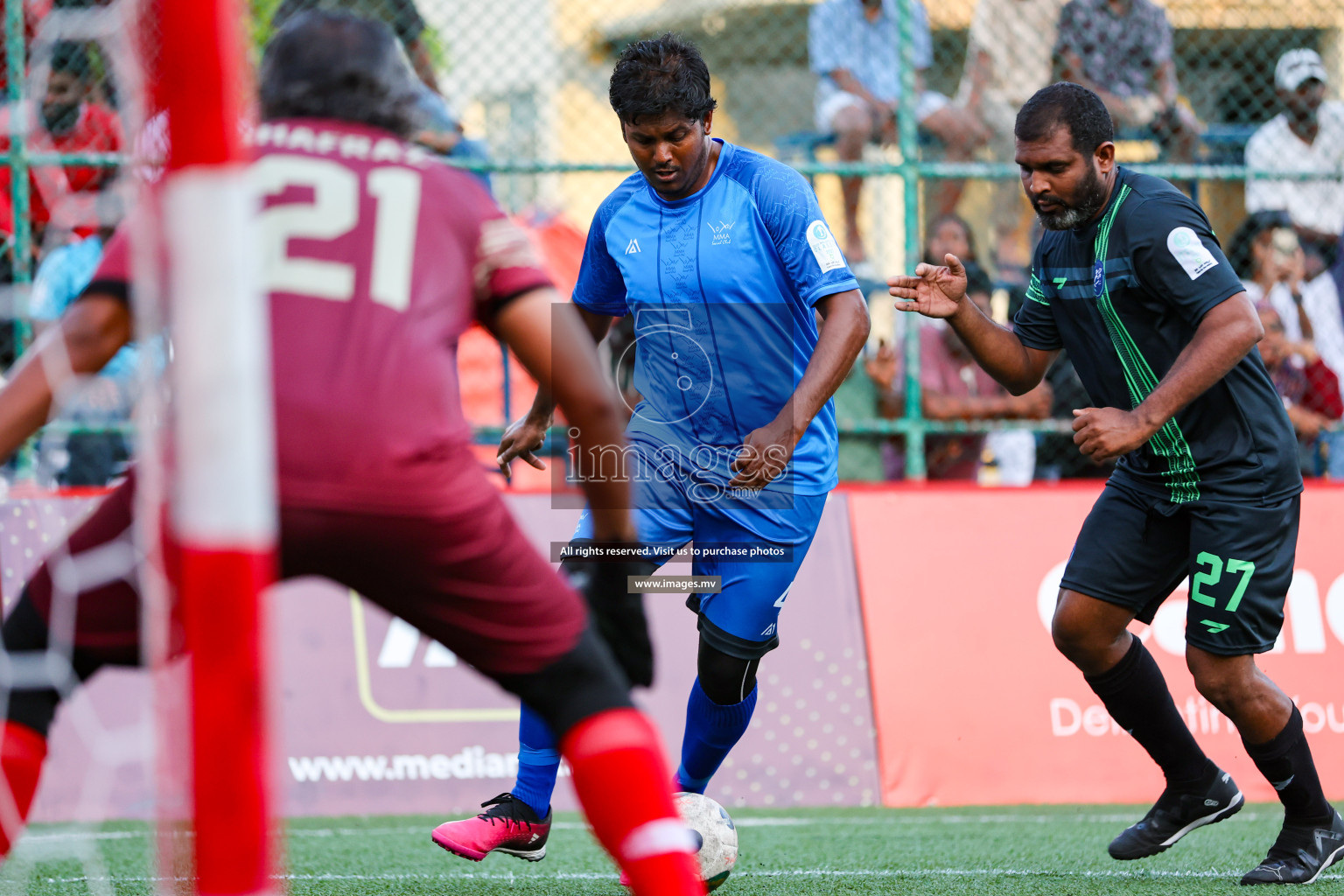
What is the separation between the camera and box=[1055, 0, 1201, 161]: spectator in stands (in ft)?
26.3

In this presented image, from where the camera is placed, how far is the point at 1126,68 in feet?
26.7

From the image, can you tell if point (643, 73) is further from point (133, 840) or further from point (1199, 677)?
point (133, 840)

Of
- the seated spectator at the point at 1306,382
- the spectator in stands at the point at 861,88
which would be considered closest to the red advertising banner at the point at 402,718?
the spectator in stands at the point at 861,88

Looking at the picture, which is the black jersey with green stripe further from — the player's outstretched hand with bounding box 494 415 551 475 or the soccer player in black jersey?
the player's outstretched hand with bounding box 494 415 551 475

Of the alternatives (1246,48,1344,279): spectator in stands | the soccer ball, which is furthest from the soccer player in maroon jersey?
(1246,48,1344,279): spectator in stands

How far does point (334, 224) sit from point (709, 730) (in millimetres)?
2405

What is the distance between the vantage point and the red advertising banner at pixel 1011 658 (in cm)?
600

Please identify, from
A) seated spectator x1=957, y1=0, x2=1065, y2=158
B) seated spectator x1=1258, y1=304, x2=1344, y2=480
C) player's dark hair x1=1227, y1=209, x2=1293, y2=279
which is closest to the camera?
seated spectator x1=1258, y1=304, x2=1344, y2=480

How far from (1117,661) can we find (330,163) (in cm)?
307

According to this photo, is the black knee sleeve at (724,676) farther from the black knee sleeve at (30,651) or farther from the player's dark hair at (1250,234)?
the player's dark hair at (1250,234)

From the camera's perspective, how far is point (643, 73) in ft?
13.5

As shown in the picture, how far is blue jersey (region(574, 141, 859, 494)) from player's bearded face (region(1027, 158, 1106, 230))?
2.13 feet

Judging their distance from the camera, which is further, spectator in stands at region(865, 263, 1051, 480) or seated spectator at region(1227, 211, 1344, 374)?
seated spectator at region(1227, 211, 1344, 374)

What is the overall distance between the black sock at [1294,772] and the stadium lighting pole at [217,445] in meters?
3.36
